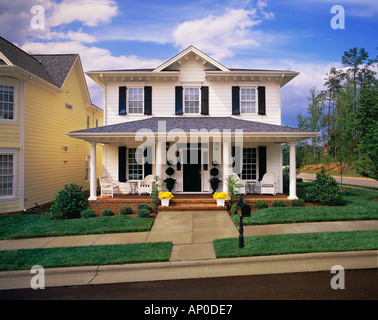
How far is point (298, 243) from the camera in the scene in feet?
21.8

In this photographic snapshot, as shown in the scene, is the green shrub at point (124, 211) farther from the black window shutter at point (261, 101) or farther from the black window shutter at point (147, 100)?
the black window shutter at point (261, 101)

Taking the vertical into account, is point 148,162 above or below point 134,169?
above

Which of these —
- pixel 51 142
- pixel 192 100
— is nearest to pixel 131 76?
pixel 192 100

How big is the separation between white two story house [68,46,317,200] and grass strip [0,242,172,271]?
21.8 feet

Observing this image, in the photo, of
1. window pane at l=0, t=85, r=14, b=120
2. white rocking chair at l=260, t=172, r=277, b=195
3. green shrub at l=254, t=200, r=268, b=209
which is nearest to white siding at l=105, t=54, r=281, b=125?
white rocking chair at l=260, t=172, r=277, b=195

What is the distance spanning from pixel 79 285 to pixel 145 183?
793 cm

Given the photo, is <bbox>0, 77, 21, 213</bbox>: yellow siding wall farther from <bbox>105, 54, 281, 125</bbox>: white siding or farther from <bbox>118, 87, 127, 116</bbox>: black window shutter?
<bbox>118, 87, 127, 116</bbox>: black window shutter

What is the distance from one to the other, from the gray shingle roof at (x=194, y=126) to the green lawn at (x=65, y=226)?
4146 millimetres

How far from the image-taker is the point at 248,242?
272 inches

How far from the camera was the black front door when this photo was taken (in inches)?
534

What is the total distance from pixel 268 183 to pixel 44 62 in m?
17.5

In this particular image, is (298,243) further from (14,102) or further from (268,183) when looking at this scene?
(14,102)
